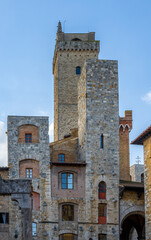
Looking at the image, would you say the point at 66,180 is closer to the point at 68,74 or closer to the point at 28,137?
the point at 28,137

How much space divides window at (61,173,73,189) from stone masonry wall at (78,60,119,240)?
152cm

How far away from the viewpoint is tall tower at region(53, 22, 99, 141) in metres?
66.8

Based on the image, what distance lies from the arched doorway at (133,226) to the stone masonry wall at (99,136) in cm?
552

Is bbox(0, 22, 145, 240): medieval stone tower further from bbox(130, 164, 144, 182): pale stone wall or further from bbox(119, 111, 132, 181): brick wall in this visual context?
bbox(130, 164, 144, 182): pale stone wall

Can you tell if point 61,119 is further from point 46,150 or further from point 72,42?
point 46,150

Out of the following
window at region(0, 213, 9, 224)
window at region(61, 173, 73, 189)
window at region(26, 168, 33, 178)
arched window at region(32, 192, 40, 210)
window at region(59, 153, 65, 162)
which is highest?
window at region(59, 153, 65, 162)

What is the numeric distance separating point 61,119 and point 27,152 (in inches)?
798

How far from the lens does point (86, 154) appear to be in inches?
1839

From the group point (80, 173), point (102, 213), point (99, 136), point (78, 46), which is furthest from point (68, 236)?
point (78, 46)

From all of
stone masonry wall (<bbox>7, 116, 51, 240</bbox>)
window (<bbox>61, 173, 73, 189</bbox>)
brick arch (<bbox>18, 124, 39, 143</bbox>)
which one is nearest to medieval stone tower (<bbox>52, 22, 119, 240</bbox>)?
window (<bbox>61, 173, 73, 189</bbox>)

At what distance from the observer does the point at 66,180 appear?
46625mm

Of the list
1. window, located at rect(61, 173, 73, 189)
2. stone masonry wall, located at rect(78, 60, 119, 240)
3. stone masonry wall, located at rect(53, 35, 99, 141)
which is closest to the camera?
stone masonry wall, located at rect(78, 60, 119, 240)

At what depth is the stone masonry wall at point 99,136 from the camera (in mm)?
45656

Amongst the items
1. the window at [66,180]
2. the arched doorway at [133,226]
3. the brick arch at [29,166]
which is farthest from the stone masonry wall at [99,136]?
the arched doorway at [133,226]
